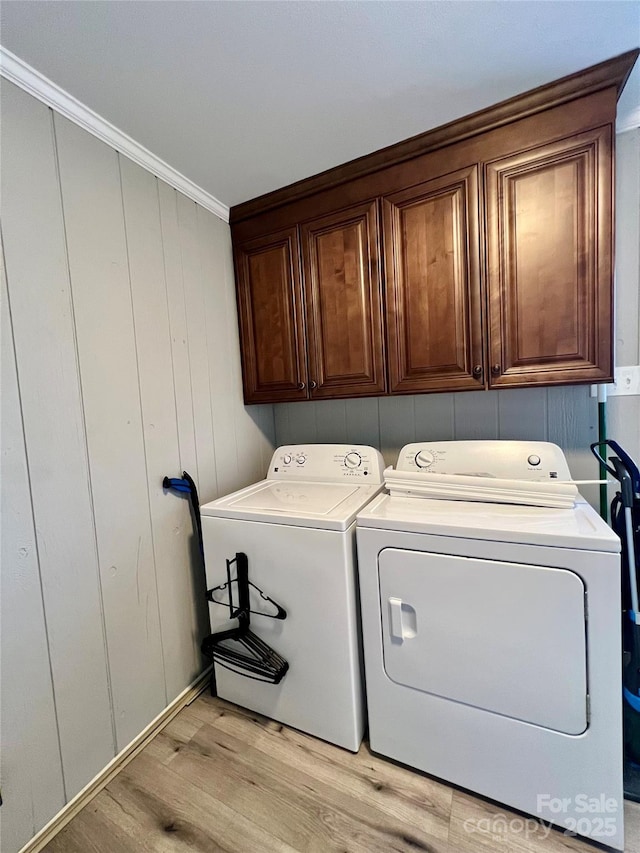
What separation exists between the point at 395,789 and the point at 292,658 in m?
0.50

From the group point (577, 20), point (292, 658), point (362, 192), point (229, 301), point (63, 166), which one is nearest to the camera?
point (577, 20)

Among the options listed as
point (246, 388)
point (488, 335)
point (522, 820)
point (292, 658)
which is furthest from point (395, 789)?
point (246, 388)

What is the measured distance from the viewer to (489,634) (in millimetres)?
1039

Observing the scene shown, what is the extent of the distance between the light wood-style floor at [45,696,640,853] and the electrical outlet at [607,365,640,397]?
4.53ft

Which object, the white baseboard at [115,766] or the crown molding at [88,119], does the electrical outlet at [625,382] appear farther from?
the white baseboard at [115,766]

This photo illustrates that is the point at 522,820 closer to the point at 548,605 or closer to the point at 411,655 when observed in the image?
the point at 411,655

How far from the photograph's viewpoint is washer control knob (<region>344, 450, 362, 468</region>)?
1.67 m

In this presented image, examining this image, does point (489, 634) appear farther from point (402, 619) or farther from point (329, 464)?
point (329, 464)

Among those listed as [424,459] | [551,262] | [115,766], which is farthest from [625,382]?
[115,766]

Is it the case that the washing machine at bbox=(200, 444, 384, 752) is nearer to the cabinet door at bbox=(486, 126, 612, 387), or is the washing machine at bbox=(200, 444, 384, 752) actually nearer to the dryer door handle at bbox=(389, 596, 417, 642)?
the dryer door handle at bbox=(389, 596, 417, 642)

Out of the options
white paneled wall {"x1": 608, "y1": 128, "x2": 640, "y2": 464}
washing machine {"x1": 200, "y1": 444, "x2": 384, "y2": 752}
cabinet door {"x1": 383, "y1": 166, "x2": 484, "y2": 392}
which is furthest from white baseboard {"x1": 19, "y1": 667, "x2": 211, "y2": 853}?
white paneled wall {"x1": 608, "y1": 128, "x2": 640, "y2": 464}

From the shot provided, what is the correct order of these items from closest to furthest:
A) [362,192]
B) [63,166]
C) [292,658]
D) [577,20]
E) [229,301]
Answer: [577,20]
[63,166]
[292,658]
[362,192]
[229,301]

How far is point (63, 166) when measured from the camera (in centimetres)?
114

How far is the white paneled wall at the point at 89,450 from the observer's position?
40.2 inches
